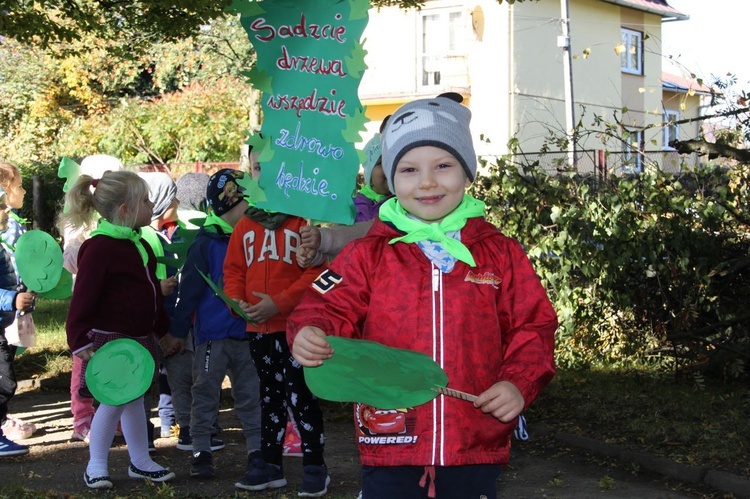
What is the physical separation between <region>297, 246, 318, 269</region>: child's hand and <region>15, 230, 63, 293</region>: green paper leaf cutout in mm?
1797

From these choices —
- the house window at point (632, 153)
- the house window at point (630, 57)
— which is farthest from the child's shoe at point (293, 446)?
the house window at point (630, 57)

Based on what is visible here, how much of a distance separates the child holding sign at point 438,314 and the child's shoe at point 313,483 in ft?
7.14

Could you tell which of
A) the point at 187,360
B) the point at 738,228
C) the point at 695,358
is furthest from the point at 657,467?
the point at 187,360

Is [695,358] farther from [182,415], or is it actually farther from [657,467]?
[182,415]

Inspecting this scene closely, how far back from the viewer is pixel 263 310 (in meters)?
4.81

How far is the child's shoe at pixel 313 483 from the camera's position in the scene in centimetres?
496

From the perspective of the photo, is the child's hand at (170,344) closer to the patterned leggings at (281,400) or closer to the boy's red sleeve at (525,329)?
the patterned leggings at (281,400)

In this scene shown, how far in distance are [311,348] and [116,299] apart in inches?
114

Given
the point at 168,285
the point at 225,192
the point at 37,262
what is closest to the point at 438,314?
the point at 225,192

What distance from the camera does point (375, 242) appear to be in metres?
2.97

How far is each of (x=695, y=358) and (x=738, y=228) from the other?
104 centimetres

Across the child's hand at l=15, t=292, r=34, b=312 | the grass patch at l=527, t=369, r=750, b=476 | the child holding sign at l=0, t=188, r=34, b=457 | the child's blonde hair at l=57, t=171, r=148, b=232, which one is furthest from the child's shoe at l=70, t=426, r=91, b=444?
the grass patch at l=527, t=369, r=750, b=476

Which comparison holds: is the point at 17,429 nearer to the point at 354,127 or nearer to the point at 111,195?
the point at 111,195

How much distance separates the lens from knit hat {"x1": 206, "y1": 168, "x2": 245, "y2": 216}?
5.61m
